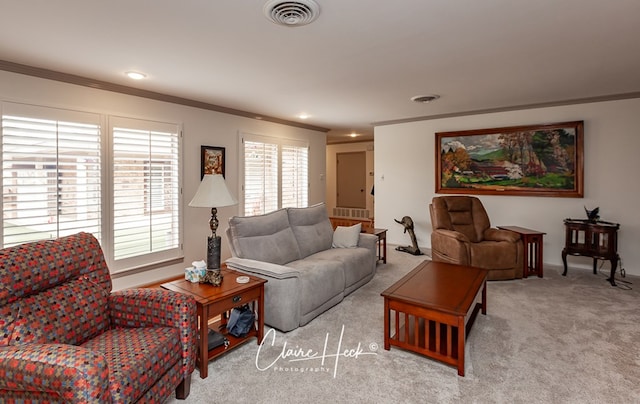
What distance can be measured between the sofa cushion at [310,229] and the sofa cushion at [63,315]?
6.74 feet

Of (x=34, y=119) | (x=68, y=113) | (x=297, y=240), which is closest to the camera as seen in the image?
(x=34, y=119)

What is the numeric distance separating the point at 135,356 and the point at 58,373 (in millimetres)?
342

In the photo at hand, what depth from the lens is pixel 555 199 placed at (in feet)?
15.4

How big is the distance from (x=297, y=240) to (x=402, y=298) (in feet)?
5.22

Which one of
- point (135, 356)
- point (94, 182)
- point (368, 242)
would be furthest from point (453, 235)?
point (94, 182)

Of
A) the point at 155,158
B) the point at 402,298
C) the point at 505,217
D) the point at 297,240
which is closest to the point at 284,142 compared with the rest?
the point at 155,158

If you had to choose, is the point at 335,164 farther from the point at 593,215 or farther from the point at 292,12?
the point at 292,12

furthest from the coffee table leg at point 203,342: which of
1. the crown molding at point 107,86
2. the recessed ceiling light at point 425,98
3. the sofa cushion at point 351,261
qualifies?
the recessed ceiling light at point 425,98

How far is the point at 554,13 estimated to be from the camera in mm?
2154

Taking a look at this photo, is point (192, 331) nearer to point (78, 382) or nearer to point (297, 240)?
point (78, 382)

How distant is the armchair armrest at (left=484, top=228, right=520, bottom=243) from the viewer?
415cm

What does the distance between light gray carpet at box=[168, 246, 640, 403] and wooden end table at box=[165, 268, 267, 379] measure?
0.30 feet

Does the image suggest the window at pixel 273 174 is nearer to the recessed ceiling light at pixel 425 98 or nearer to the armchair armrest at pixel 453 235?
the recessed ceiling light at pixel 425 98

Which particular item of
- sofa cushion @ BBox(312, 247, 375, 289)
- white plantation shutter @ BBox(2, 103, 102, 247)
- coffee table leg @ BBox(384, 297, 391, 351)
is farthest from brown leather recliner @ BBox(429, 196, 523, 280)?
white plantation shutter @ BBox(2, 103, 102, 247)
